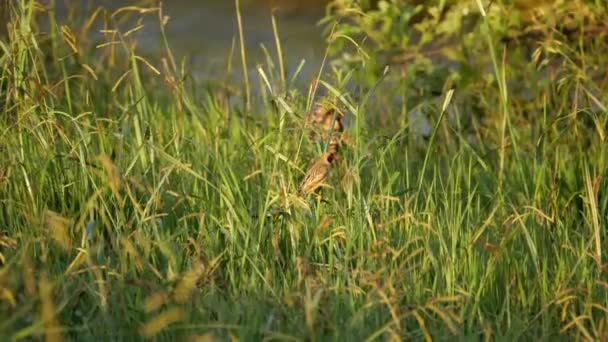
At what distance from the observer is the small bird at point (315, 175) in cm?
345

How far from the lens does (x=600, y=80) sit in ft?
16.9

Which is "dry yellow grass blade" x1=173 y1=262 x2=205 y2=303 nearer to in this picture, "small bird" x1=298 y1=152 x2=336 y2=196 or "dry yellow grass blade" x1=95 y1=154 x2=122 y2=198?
"dry yellow grass blade" x1=95 y1=154 x2=122 y2=198

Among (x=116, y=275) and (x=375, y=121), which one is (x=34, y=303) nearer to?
(x=116, y=275)

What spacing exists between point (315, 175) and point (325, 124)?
385mm

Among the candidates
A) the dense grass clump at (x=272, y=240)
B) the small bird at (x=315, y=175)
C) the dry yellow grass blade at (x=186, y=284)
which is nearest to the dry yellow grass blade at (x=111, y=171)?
the dense grass clump at (x=272, y=240)

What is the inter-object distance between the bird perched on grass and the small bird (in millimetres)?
76

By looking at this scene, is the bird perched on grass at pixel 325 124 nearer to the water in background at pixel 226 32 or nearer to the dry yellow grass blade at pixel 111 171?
the dry yellow grass blade at pixel 111 171

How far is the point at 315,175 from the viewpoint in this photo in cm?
346

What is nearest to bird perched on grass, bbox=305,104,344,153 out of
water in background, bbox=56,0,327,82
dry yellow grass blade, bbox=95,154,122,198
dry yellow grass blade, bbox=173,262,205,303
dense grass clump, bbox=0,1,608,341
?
dense grass clump, bbox=0,1,608,341

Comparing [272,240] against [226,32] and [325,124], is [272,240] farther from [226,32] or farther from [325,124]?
[226,32]

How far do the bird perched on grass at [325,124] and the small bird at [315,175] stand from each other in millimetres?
Result: 76

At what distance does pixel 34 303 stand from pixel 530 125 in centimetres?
262

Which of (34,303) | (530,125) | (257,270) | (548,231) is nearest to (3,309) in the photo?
(34,303)

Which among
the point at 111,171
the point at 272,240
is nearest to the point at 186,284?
the point at 111,171
